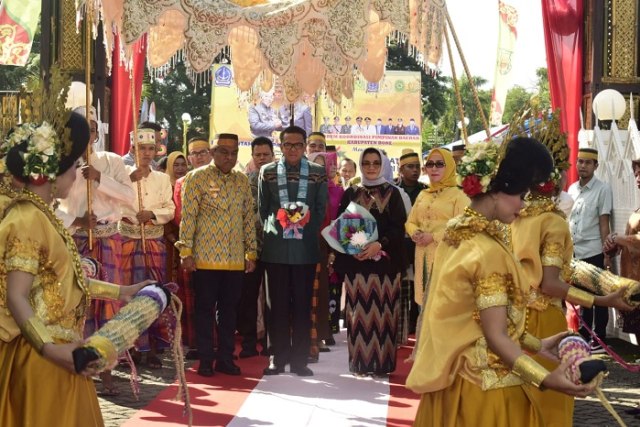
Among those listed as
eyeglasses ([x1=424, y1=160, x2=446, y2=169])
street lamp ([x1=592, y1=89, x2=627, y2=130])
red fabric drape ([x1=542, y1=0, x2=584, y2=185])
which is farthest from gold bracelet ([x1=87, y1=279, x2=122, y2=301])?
red fabric drape ([x1=542, y1=0, x2=584, y2=185])

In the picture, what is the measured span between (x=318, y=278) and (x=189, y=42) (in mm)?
2841

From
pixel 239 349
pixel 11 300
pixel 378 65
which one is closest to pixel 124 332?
pixel 11 300

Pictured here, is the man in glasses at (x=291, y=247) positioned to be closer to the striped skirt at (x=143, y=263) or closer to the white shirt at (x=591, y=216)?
the striped skirt at (x=143, y=263)

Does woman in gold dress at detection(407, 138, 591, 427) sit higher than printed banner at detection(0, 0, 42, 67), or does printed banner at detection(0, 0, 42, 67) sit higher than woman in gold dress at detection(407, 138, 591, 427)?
printed banner at detection(0, 0, 42, 67)

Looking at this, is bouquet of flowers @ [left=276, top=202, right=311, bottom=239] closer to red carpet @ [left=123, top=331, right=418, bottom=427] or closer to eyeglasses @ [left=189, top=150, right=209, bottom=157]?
red carpet @ [left=123, top=331, right=418, bottom=427]

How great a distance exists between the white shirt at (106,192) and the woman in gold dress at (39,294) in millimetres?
3091

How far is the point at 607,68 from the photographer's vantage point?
12.8 metres

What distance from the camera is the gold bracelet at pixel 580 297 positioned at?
14.9ft

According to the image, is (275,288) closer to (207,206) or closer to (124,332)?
(207,206)

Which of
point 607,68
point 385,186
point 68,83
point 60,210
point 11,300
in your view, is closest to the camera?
point 11,300

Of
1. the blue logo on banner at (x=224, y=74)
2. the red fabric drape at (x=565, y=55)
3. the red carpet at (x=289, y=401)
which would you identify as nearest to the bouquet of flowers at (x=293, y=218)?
Answer: the red carpet at (x=289, y=401)

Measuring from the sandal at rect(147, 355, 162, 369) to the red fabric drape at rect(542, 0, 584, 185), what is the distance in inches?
249

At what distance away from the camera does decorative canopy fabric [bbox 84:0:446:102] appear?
7.04m

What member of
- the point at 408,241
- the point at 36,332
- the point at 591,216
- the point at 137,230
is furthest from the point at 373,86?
the point at 36,332
